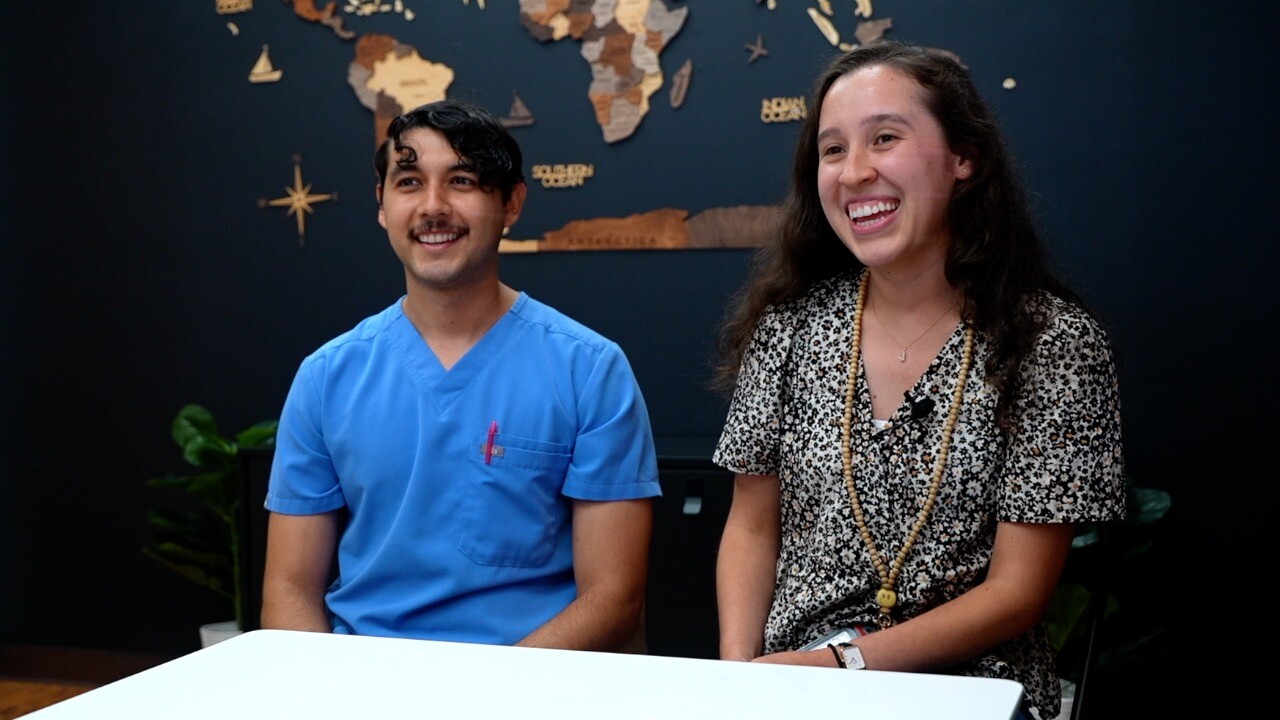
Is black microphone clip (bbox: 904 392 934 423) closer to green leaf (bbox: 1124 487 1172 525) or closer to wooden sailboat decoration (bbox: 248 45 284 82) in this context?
green leaf (bbox: 1124 487 1172 525)

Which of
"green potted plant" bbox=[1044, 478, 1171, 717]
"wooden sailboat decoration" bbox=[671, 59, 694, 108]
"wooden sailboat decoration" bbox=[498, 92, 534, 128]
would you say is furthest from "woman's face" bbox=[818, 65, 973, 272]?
"wooden sailboat decoration" bbox=[498, 92, 534, 128]

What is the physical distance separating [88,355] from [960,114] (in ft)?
9.04

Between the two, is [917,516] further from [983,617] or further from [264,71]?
[264,71]

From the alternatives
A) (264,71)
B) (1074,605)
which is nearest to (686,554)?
(1074,605)

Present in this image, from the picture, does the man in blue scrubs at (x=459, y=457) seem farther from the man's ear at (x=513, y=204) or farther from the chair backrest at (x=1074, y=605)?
the chair backrest at (x=1074, y=605)

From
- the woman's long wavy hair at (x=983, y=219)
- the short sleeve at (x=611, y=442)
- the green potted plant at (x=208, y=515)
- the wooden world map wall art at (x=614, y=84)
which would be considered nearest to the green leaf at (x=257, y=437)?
the green potted plant at (x=208, y=515)

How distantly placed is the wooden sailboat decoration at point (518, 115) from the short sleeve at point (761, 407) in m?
1.63

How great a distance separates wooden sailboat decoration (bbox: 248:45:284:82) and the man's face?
1.61m

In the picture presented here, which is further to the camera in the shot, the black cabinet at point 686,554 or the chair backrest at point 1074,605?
the black cabinet at point 686,554

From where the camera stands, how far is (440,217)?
1.77 m

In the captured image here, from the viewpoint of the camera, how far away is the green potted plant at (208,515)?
304 cm

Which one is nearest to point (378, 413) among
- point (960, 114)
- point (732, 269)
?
A: point (960, 114)

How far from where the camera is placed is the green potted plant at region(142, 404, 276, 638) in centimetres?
304

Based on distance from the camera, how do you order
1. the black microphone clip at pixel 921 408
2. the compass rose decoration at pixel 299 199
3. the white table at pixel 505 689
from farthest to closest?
the compass rose decoration at pixel 299 199, the black microphone clip at pixel 921 408, the white table at pixel 505 689
